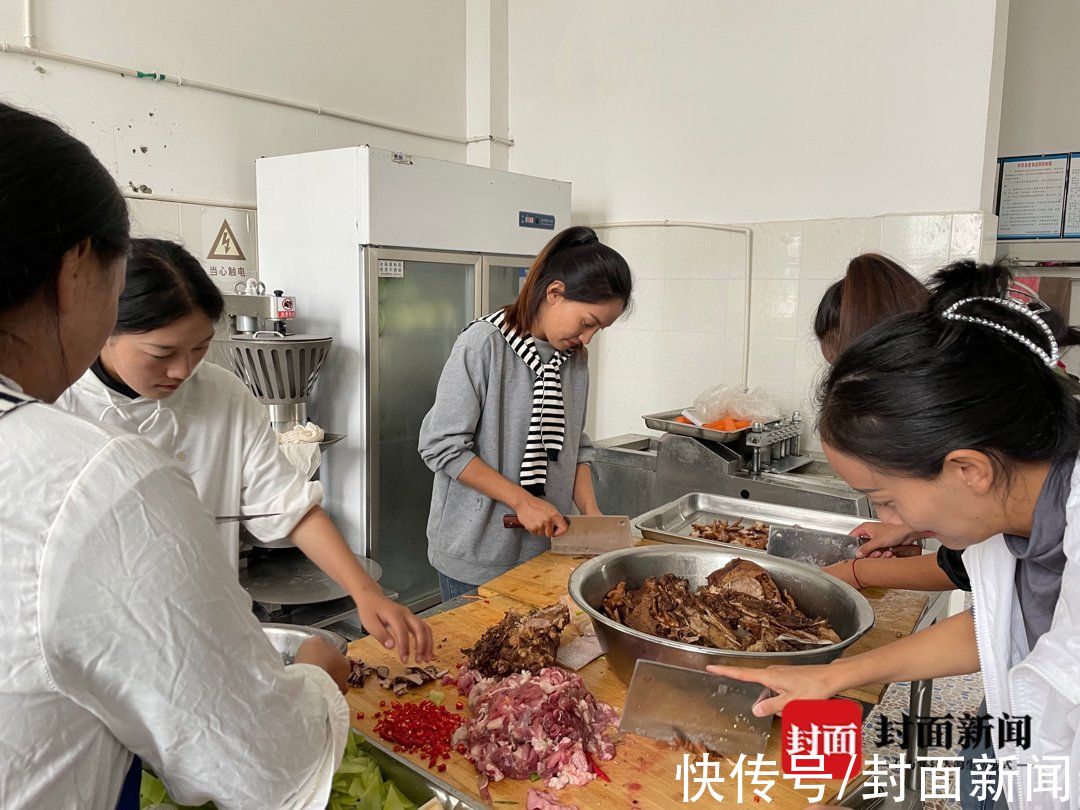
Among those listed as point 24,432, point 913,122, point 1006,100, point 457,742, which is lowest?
point 457,742

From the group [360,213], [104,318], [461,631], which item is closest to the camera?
[104,318]

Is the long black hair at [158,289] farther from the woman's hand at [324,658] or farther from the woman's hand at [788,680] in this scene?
the woman's hand at [788,680]

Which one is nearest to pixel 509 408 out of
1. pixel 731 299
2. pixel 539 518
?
pixel 539 518

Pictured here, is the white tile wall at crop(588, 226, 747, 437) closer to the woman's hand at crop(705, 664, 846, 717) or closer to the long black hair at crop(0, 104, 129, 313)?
the woman's hand at crop(705, 664, 846, 717)

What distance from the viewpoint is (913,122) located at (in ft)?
12.2

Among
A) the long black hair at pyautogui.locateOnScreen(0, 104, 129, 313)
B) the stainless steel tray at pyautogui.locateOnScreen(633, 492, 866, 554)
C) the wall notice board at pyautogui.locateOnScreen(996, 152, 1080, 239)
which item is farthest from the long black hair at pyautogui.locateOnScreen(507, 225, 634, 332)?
the wall notice board at pyautogui.locateOnScreen(996, 152, 1080, 239)

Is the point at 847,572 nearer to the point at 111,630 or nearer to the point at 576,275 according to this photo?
the point at 576,275

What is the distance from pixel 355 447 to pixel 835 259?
2667 mm

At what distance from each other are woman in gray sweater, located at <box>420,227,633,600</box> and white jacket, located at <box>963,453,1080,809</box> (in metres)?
1.18

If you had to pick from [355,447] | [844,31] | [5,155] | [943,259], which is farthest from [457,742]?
[844,31]

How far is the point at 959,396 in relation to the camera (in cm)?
113

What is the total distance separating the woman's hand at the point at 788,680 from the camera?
1.30 meters

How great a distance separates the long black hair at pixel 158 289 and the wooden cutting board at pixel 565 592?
39.9 inches

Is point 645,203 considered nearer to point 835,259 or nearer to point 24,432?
point 835,259
